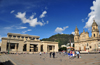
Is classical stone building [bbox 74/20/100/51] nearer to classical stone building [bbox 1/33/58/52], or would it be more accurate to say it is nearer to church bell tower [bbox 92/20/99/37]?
church bell tower [bbox 92/20/99/37]

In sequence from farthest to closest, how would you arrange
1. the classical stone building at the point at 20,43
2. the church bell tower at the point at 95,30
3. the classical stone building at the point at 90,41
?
the church bell tower at the point at 95,30
the classical stone building at the point at 90,41
the classical stone building at the point at 20,43

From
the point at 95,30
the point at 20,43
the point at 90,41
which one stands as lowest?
the point at 20,43

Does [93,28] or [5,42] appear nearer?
[5,42]

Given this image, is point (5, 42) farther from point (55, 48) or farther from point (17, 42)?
point (55, 48)

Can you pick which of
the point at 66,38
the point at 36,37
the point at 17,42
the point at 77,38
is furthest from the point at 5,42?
the point at 66,38

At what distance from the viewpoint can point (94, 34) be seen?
186ft

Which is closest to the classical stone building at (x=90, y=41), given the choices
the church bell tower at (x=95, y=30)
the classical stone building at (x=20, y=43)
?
the church bell tower at (x=95, y=30)

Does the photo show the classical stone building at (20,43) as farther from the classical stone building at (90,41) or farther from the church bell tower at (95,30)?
the church bell tower at (95,30)

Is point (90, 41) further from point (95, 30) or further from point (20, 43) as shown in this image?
point (20, 43)

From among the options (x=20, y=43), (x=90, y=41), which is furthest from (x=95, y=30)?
(x=20, y=43)

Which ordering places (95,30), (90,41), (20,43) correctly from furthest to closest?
(90,41) < (20,43) < (95,30)

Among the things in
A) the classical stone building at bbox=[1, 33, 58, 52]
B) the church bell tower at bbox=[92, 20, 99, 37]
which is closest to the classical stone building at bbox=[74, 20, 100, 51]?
the church bell tower at bbox=[92, 20, 99, 37]

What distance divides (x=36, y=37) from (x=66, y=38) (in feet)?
364

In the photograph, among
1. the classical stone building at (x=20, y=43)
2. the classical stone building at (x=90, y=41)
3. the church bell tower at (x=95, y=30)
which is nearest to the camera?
the classical stone building at (x=20, y=43)
